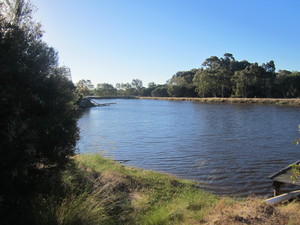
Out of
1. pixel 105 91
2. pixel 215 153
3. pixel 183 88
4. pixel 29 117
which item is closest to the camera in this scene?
pixel 29 117

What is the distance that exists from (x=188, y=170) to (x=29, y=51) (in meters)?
9.75

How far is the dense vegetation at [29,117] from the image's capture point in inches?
144

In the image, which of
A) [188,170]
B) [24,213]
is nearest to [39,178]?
[24,213]

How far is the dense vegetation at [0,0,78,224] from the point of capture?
365 cm

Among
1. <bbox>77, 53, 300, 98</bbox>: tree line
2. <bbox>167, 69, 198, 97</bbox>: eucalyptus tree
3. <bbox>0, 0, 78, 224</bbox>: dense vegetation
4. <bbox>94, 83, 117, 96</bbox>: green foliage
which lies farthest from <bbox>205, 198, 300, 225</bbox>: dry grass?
<bbox>94, 83, 117, 96</bbox>: green foliage

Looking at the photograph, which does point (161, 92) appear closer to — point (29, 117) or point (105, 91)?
point (105, 91)

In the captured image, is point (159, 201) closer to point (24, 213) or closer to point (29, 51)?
point (24, 213)

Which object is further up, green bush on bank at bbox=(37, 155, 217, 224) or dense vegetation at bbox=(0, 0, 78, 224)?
dense vegetation at bbox=(0, 0, 78, 224)

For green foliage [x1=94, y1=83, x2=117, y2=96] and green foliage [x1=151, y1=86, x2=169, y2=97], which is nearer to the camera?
green foliage [x1=151, y1=86, x2=169, y2=97]

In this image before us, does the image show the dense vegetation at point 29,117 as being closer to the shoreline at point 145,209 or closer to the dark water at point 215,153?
the shoreline at point 145,209

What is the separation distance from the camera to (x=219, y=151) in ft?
53.9

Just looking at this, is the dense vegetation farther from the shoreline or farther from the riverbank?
the shoreline

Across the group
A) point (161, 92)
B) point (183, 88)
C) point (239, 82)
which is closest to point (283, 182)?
point (239, 82)

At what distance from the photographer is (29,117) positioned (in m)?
3.92
